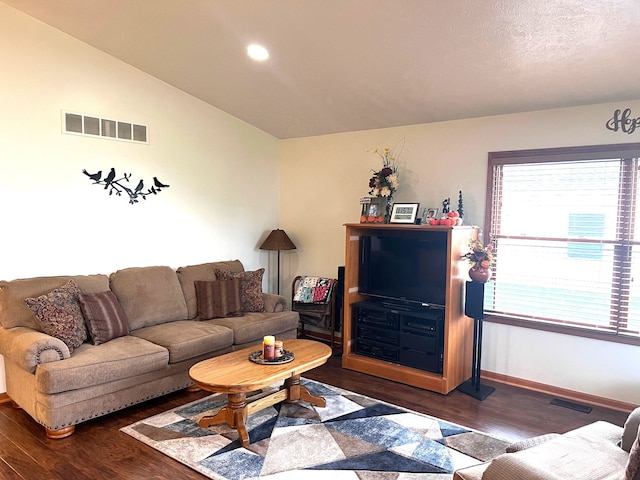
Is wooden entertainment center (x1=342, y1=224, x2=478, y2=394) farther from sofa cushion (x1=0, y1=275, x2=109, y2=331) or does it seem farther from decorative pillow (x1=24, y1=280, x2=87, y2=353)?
sofa cushion (x1=0, y1=275, x2=109, y2=331)

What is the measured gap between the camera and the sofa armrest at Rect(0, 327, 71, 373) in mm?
3025

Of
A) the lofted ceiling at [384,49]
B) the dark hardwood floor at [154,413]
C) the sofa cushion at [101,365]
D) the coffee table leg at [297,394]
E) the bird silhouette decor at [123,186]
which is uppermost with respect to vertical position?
the lofted ceiling at [384,49]

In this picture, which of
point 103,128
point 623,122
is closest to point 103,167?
point 103,128

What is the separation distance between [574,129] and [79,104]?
420 cm

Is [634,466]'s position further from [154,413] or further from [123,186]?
[123,186]

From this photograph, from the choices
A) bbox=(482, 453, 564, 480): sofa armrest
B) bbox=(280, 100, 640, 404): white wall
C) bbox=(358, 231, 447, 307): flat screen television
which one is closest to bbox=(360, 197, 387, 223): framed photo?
bbox=(358, 231, 447, 307): flat screen television

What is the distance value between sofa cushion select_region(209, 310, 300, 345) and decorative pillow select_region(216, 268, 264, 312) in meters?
0.09

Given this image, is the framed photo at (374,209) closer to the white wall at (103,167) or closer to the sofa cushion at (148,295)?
the white wall at (103,167)

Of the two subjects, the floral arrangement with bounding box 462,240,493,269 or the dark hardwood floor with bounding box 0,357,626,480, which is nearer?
the dark hardwood floor with bounding box 0,357,626,480

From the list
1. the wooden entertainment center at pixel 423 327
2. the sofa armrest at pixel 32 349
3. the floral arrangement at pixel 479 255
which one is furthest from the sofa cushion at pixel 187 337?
the floral arrangement at pixel 479 255

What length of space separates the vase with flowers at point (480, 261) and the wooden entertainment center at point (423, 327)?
13 cm

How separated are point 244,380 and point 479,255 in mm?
2193

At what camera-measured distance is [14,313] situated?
3.46 meters

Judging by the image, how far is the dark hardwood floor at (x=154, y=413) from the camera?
2.70 m
